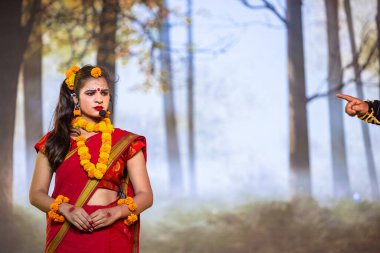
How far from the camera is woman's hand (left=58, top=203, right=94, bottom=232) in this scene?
2.05 meters

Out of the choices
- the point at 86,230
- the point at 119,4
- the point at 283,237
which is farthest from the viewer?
the point at 119,4

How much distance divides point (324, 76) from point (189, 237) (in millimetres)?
1745

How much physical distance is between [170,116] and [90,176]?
2.80 m

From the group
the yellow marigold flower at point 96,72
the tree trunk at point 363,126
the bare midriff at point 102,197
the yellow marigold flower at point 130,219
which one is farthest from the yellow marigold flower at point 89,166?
the tree trunk at point 363,126

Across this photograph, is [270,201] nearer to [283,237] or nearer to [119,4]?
[283,237]

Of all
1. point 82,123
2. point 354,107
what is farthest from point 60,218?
point 354,107

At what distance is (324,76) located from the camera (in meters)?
4.94

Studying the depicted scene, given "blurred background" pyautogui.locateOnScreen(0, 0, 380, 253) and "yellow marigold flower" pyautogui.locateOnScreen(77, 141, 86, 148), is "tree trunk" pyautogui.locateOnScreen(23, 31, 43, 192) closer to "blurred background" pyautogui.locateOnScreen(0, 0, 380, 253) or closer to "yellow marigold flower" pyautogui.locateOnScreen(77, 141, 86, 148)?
"blurred background" pyautogui.locateOnScreen(0, 0, 380, 253)

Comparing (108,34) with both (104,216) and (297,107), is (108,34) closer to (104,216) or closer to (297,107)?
(297,107)

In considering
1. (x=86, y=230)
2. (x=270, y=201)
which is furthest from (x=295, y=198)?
(x=86, y=230)

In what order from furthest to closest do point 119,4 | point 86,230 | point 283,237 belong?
point 119,4 → point 283,237 → point 86,230

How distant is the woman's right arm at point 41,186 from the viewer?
2146mm

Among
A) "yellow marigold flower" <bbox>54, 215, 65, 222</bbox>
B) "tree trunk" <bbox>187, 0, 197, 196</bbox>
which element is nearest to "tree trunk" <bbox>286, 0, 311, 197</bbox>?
"tree trunk" <bbox>187, 0, 197, 196</bbox>

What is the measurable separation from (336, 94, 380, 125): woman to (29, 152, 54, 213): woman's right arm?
118 centimetres
